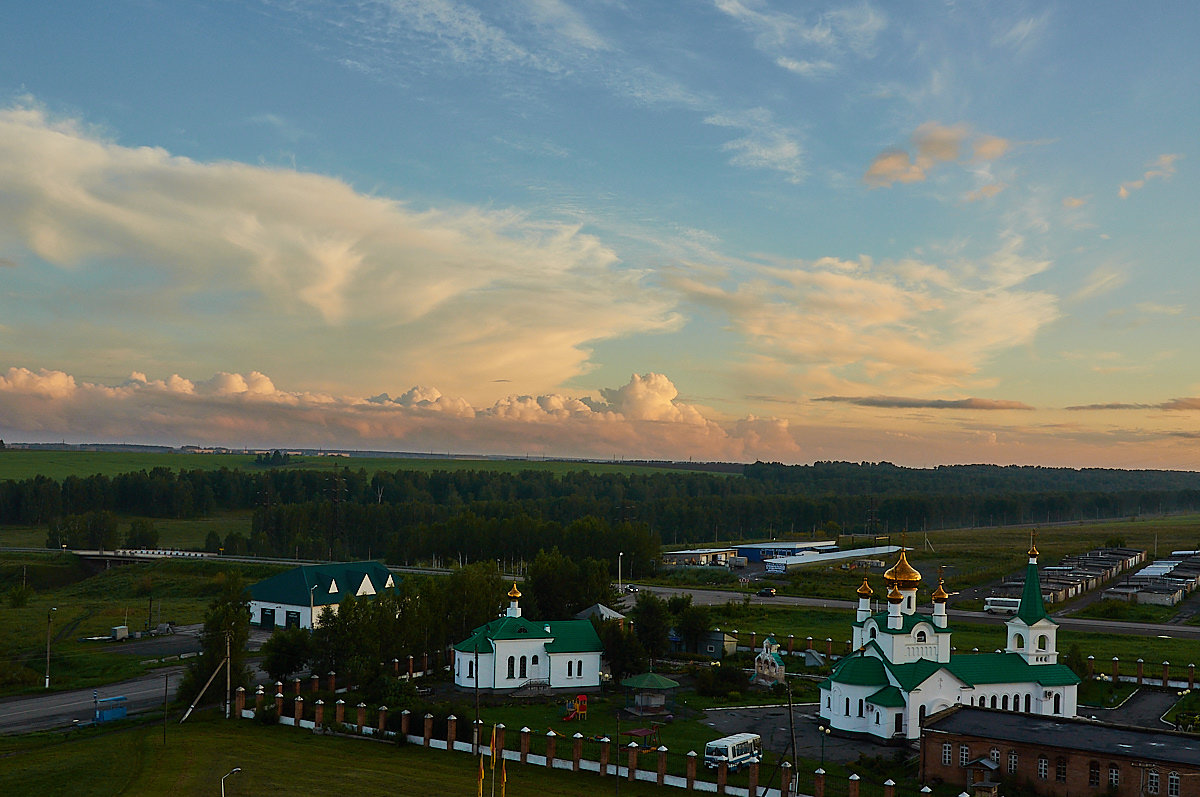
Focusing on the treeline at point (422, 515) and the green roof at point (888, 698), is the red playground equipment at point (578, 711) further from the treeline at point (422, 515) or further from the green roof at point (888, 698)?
the treeline at point (422, 515)

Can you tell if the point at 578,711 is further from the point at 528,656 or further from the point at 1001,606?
the point at 1001,606

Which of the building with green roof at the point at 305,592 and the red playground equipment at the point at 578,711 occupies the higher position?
the building with green roof at the point at 305,592

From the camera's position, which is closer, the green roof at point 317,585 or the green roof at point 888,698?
the green roof at point 888,698

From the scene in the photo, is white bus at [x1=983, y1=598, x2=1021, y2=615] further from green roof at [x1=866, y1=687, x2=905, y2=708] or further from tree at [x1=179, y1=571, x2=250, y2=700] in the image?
tree at [x1=179, y1=571, x2=250, y2=700]

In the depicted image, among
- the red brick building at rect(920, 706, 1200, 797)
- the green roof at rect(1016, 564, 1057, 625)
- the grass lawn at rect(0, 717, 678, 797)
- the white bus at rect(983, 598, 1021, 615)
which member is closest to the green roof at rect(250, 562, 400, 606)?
the grass lawn at rect(0, 717, 678, 797)

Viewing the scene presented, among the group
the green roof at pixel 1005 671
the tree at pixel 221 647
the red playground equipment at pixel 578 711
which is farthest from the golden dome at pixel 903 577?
the tree at pixel 221 647

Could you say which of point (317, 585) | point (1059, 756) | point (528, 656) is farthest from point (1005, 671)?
point (317, 585)
